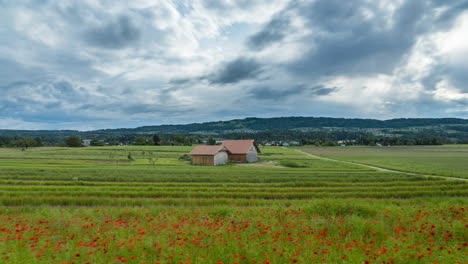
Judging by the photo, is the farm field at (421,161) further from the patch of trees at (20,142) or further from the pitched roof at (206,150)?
the patch of trees at (20,142)

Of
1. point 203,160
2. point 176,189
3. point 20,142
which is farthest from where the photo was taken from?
point 20,142

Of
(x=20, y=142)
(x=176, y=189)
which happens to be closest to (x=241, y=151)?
(x=176, y=189)

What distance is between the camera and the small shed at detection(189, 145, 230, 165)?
186 feet

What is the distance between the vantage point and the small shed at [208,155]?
56.6 m

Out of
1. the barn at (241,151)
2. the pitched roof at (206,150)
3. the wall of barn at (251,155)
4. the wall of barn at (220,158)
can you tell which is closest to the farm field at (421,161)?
the wall of barn at (251,155)

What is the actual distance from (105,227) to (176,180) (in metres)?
19.6

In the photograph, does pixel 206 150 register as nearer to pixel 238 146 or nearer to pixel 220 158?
pixel 220 158

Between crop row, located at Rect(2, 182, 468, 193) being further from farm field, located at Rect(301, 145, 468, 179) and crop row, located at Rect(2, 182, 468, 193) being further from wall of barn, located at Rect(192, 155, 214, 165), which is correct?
wall of barn, located at Rect(192, 155, 214, 165)

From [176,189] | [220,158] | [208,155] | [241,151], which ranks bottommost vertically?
[220,158]

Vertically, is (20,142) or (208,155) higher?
(20,142)

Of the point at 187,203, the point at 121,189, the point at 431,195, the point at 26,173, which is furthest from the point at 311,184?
the point at 26,173

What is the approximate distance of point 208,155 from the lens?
56531mm

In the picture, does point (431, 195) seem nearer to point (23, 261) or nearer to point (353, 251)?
point (353, 251)

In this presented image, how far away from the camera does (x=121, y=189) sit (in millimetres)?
21547
